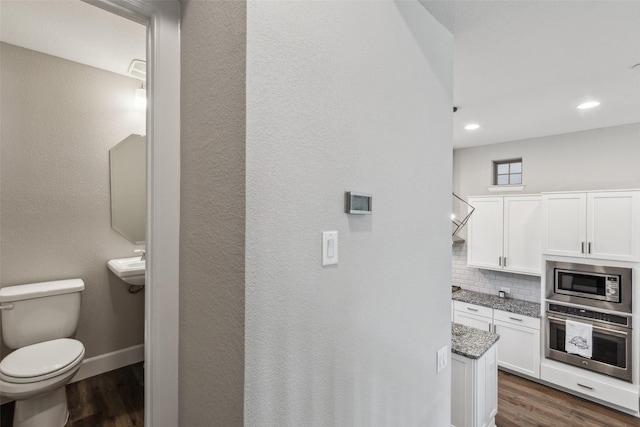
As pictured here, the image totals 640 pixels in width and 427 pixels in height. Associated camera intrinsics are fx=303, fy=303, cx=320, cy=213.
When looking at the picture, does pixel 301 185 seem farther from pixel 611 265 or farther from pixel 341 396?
pixel 611 265

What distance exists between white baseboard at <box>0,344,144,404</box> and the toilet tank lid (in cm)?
71

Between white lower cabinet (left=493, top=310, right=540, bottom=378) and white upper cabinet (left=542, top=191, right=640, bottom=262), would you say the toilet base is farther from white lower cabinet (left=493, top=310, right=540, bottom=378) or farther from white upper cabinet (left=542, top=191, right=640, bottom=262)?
white upper cabinet (left=542, top=191, right=640, bottom=262)

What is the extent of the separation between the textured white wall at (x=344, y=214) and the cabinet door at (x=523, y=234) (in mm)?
2655

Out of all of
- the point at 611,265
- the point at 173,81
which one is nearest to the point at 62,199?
the point at 173,81

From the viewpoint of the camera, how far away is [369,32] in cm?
115

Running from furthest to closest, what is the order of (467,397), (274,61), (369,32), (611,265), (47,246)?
(611,265), (47,246), (467,397), (369,32), (274,61)

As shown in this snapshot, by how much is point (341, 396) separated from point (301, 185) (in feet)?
2.40

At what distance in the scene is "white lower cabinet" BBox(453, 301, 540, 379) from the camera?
10.9 feet

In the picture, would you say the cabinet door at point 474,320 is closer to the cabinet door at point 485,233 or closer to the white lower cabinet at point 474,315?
the white lower cabinet at point 474,315

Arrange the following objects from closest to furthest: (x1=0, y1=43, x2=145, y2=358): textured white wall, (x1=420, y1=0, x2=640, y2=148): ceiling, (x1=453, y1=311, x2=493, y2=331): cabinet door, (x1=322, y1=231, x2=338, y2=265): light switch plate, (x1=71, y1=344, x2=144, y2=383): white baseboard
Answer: (x1=322, y1=231, x2=338, y2=265): light switch plate, (x1=420, y1=0, x2=640, y2=148): ceiling, (x1=0, y1=43, x2=145, y2=358): textured white wall, (x1=71, y1=344, x2=144, y2=383): white baseboard, (x1=453, y1=311, x2=493, y2=331): cabinet door

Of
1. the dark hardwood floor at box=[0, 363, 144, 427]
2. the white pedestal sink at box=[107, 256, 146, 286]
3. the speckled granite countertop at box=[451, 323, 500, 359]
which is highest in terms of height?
the white pedestal sink at box=[107, 256, 146, 286]

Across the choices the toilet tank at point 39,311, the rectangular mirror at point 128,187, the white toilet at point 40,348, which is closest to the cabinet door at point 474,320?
the rectangular mirror at point 128,187

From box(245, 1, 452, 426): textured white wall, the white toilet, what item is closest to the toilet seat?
the white toilet

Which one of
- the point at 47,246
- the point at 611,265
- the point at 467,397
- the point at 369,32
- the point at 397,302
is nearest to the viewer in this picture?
the point at 369,32
